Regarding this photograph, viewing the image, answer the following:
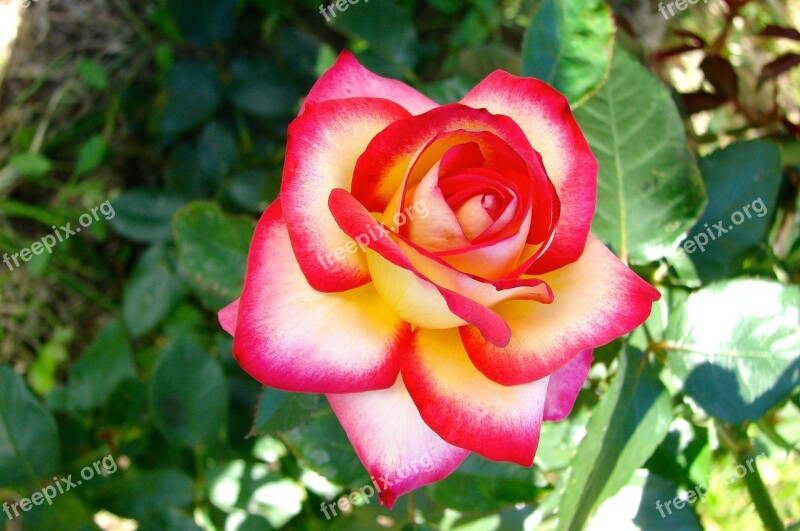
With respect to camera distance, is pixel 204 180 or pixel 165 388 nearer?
pixel 165 388

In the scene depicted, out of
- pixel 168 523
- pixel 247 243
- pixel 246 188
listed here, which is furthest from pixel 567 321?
pixel 246 188

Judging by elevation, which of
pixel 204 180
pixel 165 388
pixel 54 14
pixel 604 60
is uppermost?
pixel 604 60

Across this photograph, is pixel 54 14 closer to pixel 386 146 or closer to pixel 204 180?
pixel 204 180

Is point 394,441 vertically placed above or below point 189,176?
above

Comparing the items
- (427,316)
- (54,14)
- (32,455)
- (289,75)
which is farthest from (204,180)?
(427,316)

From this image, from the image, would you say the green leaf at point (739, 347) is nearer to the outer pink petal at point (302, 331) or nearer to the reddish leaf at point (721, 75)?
the outer pink petal at point (302, 331)

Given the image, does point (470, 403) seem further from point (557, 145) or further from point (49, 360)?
point (49, 360)

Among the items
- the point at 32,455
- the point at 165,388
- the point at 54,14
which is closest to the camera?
the point at 32,455
